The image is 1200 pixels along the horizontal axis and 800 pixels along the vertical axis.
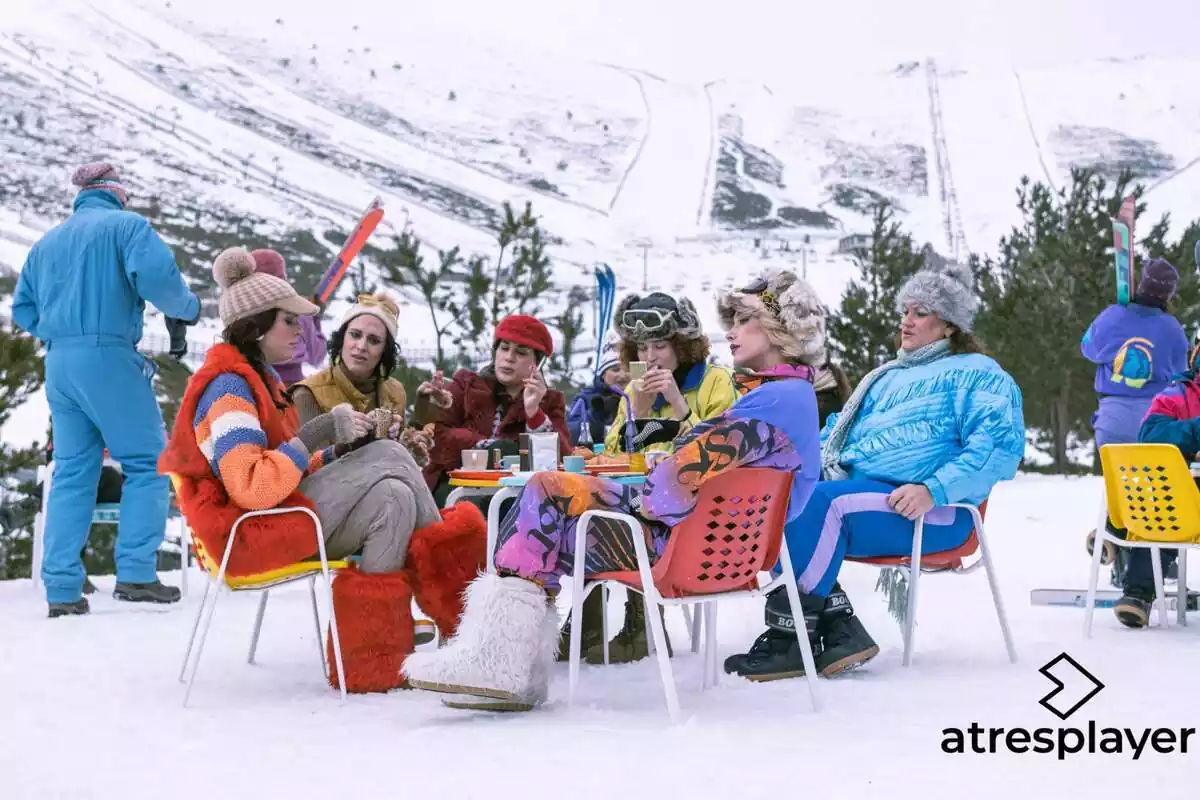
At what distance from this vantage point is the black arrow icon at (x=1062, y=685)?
279cm

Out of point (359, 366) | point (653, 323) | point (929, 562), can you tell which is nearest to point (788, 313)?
point (653, 323)

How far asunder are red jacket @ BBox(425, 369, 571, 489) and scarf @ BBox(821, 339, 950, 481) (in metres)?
0.94

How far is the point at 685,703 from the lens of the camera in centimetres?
293

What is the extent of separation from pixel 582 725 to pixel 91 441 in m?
2.66

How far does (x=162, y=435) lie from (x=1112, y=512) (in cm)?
316

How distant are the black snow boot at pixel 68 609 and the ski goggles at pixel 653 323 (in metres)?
2.20

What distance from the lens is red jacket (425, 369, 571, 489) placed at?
13.9ft

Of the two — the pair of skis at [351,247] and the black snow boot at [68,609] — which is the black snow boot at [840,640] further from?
the black snow boot at [68,609]

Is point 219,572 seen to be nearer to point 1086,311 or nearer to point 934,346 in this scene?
point 934,346

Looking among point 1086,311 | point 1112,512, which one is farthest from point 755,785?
point 1086,311

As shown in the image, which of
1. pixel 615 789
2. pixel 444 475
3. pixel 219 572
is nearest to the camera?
pixel 615 789

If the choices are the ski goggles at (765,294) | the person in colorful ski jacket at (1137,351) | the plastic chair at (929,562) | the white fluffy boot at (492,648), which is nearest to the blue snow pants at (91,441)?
the white fluffy boot at (492,648)

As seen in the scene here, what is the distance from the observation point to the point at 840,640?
10.8 ft

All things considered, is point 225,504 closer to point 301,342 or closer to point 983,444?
point 983,444
